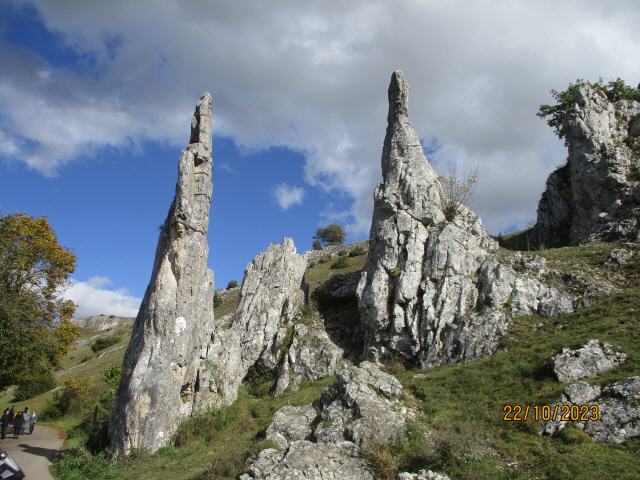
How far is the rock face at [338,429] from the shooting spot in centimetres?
1437

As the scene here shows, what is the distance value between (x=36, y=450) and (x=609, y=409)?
24204 millimetres

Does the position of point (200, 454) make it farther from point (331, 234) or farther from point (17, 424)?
point (331, 234)

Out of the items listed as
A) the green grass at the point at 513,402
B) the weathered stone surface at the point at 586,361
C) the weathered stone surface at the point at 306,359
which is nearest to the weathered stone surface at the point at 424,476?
the green grass at the point at 513,402

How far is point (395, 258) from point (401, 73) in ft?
49.6

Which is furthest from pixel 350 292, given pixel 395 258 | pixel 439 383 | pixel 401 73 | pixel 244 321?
pixel 401 73

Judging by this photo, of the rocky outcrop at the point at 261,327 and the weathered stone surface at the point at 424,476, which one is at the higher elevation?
the rocky outcrop at the point at 261,327

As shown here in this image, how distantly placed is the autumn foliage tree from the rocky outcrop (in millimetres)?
10691

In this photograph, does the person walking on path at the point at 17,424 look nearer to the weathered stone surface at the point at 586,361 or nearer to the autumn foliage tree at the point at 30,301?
the autumn foliage tree at the point at 30,301

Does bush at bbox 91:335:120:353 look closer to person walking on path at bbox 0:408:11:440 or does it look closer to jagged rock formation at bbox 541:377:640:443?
person walking on path at bbox 0:408:11:440

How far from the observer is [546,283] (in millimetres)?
26328

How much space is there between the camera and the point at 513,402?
17.4 metres

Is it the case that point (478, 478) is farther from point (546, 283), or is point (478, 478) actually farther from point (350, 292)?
point (350, 292)
